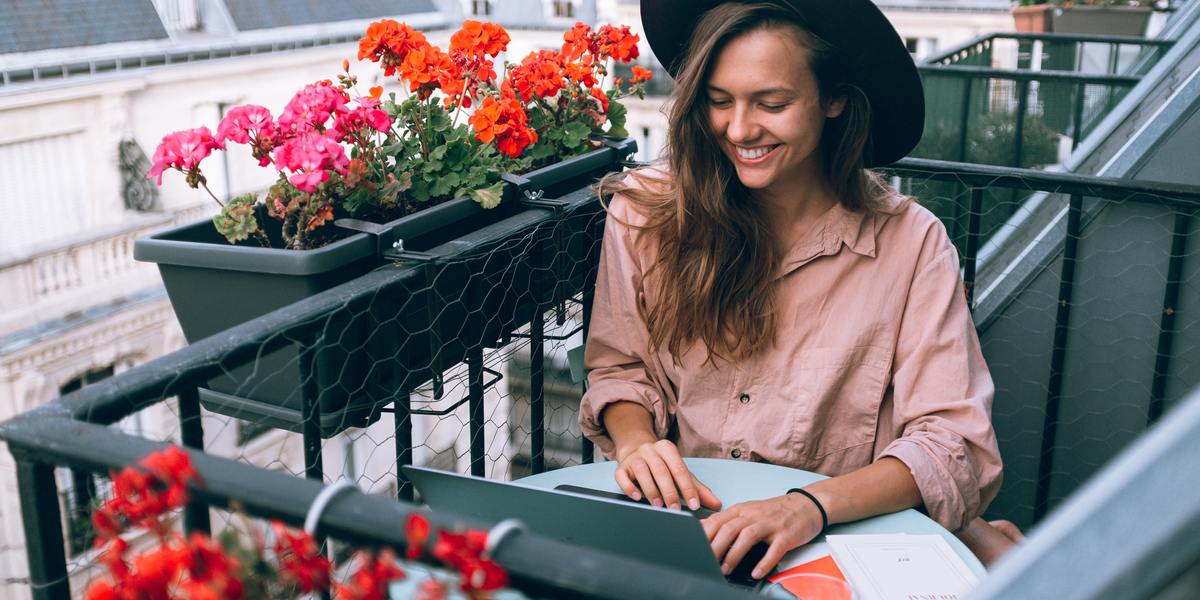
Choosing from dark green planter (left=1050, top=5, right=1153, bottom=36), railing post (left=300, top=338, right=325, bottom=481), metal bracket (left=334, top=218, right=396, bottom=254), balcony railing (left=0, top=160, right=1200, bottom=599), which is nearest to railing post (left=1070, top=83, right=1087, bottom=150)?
balcony railing (left=0, top=160, right=1200, bottom=599)

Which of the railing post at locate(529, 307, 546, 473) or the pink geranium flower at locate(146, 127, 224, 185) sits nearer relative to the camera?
the pink geranium flower at locate(146, 127, 224, 185)

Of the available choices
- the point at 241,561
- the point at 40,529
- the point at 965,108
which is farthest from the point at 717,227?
the point at 965,108

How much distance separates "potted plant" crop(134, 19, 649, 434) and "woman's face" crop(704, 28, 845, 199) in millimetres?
347

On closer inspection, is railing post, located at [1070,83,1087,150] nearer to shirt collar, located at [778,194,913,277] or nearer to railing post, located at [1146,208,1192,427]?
railing post, located at [1146,208,1192,427]

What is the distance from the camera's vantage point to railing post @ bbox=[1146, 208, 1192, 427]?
6.01 ft

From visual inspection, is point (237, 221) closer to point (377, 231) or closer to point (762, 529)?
point (377, 231)

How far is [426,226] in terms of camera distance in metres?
1.48

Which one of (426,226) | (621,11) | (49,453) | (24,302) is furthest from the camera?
(621,11)

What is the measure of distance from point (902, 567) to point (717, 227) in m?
0.57

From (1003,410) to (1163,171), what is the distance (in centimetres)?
62

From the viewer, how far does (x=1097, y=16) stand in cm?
Result: 533

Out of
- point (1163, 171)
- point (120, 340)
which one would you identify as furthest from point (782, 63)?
point (120, 340)

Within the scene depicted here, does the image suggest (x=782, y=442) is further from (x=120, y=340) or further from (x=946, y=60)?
(x=120, y=340)

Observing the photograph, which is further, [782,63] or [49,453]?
[782,63]
